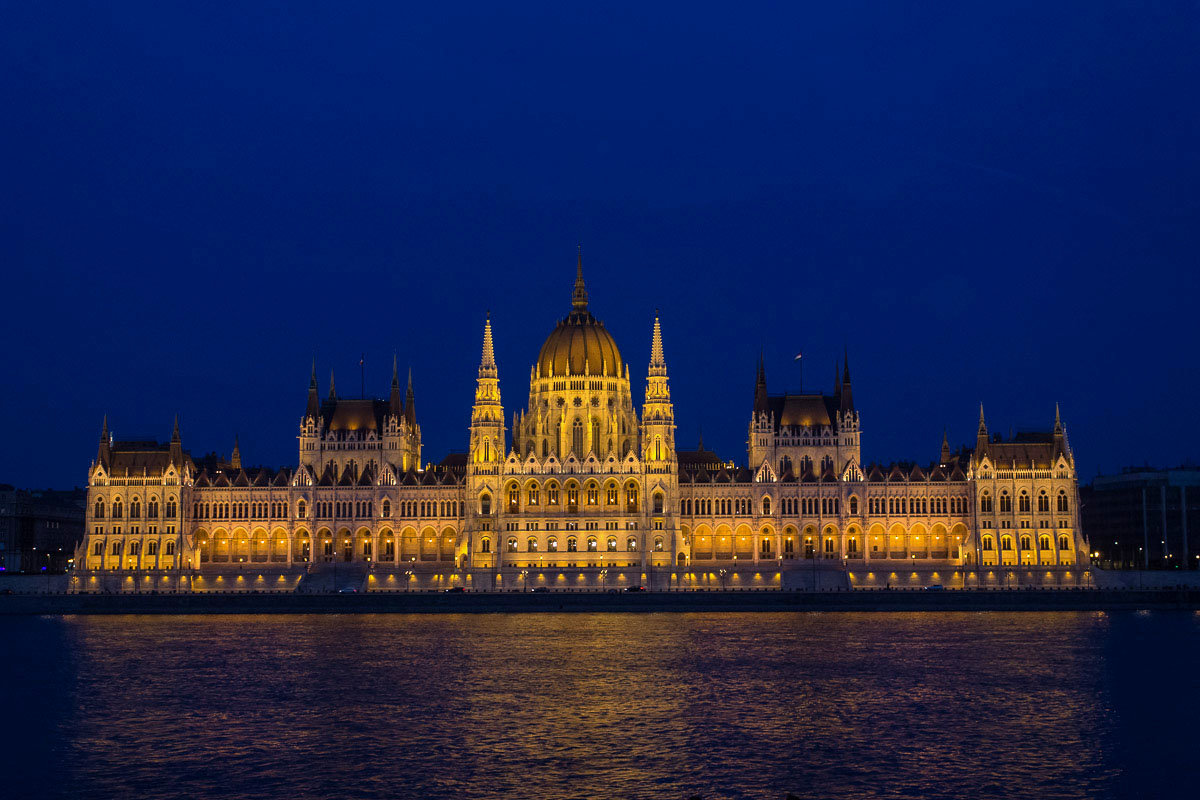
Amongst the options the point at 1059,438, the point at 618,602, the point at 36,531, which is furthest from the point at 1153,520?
the point at 36,531

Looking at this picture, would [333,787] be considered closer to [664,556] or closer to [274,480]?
[664,556]

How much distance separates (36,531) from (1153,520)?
129532 mm

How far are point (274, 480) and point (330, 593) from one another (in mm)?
24898

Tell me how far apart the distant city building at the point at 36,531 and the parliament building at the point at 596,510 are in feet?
69.1

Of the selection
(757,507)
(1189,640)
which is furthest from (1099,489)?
(1189,640)

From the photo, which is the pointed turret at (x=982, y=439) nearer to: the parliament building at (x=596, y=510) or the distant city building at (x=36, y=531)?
the parliament building at (x=596, y=510)

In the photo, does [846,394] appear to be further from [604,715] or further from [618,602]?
[604,715]

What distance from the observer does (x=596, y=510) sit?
141 metres

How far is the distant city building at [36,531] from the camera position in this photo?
162625mm

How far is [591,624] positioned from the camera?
103000 mm

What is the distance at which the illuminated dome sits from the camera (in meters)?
151

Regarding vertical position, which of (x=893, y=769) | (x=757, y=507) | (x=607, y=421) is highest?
(x=607, y=421)

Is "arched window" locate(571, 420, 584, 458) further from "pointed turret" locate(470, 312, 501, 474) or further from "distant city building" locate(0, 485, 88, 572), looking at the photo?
"distant city building" locate(0, 485, 88, 572)

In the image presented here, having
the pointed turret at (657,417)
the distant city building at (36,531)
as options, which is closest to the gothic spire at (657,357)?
the pointed turret at (657,417)
